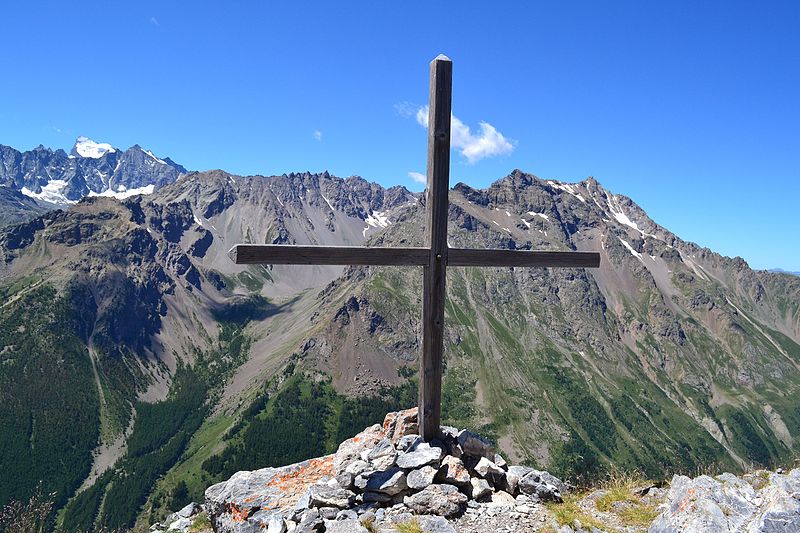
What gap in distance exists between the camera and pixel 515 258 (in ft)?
36.0

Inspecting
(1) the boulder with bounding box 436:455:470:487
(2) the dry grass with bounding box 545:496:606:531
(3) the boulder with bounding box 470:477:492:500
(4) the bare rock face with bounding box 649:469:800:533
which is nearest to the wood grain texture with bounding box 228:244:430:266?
(1) the boulder with bounding box 436:455:470:487

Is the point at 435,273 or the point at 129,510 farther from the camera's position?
the point at 129,510

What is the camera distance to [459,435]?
10.7 meters

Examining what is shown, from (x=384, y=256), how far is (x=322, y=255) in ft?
4.76

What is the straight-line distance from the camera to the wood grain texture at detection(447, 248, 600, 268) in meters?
10.6

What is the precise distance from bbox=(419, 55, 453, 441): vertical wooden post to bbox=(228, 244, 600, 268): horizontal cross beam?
1.20 ft

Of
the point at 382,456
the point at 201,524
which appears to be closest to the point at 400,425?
the point at 382,456

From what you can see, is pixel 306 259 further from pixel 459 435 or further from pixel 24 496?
pixel 24 496

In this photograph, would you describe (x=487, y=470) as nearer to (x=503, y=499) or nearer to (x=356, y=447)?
(x=503, y=499)

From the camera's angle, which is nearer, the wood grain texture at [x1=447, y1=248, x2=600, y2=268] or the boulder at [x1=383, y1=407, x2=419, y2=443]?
the wood grain texture at [x1=447, y1=248, x2=600, y2=268]

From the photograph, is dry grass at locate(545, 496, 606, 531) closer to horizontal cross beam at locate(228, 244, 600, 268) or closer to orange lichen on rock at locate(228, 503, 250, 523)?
horizontal cross beam at locate(228, 244, 600, 268)

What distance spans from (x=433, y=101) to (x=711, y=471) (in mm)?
10663

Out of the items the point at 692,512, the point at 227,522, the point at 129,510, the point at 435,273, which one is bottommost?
the point at 129,510

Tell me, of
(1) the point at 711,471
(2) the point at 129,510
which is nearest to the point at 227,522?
(1) the point at 711,471
